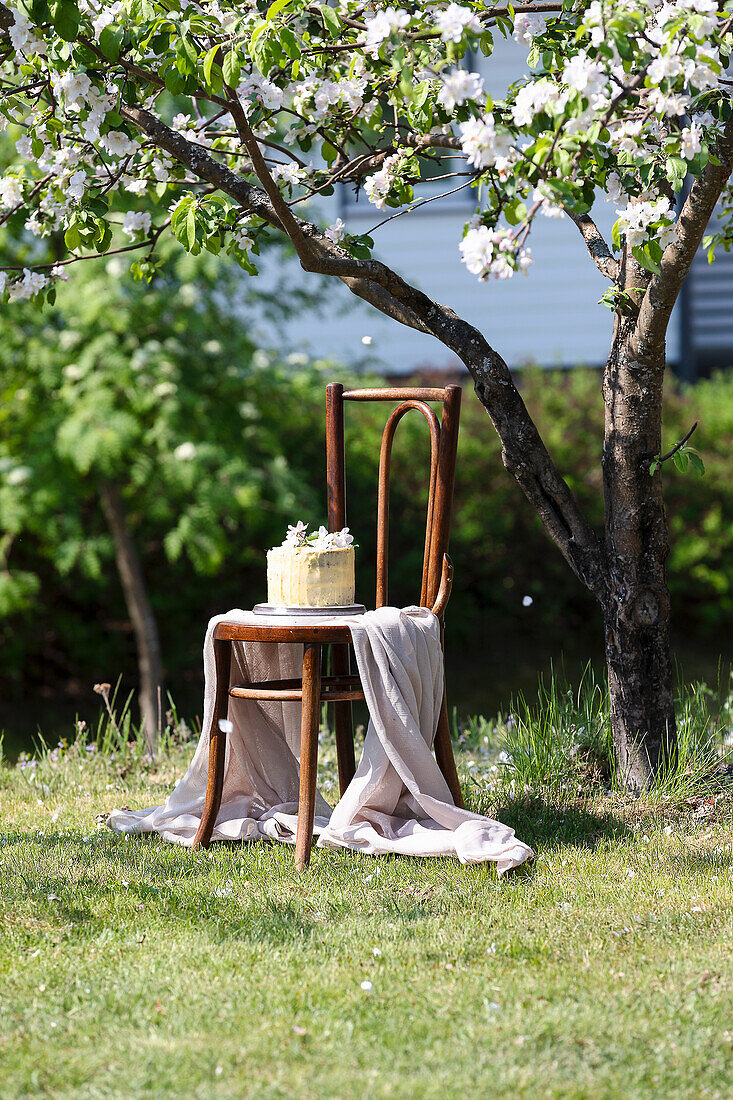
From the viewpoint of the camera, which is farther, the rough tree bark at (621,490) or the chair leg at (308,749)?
the rough tree bark at (621,490)

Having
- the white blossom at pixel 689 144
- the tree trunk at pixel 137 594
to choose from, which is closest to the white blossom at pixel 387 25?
the white blossom at pixel 689 144

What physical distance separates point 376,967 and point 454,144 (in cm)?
215

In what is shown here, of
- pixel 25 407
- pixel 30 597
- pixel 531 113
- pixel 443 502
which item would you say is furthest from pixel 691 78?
pixel 30 597

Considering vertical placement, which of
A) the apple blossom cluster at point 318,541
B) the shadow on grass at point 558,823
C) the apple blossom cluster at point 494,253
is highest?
the apple blossom cluster at point 494,253

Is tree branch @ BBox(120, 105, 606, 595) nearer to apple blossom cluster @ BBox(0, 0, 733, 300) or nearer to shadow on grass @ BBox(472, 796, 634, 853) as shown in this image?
apple blossom cluster @ BBox(0, 0, 733, 300)

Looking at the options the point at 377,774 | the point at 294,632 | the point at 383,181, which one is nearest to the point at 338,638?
the point at 294,632

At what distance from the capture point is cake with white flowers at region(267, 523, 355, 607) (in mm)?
3107

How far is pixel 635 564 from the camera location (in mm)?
3490

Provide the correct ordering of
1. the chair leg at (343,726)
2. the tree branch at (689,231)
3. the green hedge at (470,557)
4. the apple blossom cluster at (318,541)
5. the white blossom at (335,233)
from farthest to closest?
1. the green hedge at (470,557)
2. the white blossom at (335,233)
3. the chair leg at (343,726)
4. the apple blossom cluster at (318,541)
5. the tree branch at (689,231)

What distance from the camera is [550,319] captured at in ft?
33.3

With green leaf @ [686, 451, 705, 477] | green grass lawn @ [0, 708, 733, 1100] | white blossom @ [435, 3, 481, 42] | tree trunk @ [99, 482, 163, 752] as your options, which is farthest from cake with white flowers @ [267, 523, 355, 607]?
tree trunk @ [99, 482, 163, 752]

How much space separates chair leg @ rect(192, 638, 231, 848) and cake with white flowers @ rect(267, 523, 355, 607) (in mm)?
219

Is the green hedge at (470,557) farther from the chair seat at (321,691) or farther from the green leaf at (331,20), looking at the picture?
the green leaf at (331,20)

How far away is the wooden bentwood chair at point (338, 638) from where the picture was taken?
9.57 ft
